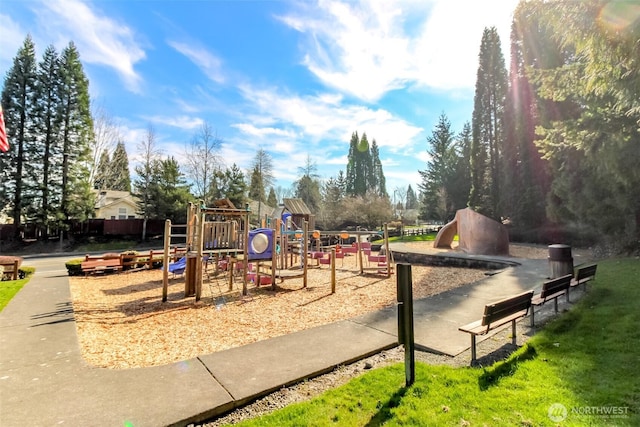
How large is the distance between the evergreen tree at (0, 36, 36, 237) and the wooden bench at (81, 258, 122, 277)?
19.7 meters

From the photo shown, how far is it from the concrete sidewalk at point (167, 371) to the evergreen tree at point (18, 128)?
1077 inches

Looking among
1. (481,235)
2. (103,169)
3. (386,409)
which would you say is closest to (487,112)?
(481,235)

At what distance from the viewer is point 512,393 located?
309cm

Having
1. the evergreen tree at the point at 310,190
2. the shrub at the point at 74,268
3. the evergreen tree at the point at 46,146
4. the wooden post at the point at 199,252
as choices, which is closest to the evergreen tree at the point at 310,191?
the evergreen tree at the point at 310,190

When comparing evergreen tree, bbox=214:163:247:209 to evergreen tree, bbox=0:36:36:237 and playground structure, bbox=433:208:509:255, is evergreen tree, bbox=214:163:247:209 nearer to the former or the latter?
evergreen tree, bbox=0:36:36:237

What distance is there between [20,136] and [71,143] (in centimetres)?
343

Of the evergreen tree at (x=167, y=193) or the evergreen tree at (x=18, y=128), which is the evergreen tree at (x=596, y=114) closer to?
the evergreen tree at (x=167, y=193)

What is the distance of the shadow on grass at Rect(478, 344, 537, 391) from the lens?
11.0 feet

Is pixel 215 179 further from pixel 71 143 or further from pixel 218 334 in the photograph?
pixel 218 334

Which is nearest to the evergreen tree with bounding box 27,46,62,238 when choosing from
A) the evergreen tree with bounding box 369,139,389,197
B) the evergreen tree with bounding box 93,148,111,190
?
the evergreen tree with bounding box 93,148,111,190

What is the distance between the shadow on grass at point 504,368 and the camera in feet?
11.0

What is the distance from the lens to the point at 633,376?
3.29 metres

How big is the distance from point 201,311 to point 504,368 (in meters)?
6.32

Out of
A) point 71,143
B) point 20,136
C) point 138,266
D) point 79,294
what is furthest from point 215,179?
point 79,294
